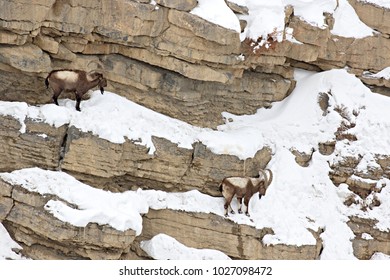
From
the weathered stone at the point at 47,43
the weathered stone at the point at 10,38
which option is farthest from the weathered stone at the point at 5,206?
the weathered stone at the point at 47,43

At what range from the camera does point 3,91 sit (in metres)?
16.9

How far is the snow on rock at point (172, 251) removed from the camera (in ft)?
53.1

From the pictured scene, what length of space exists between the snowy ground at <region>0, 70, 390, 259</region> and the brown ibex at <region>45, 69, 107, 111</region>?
0.37 metres

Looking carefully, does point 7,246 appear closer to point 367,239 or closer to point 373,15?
point 367,239

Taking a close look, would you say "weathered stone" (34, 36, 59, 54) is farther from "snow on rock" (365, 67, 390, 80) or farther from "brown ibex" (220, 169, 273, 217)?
"snow on rock" (365, 67, 390, 80)

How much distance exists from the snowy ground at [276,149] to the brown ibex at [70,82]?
371 mm

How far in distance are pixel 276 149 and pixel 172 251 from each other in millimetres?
4250

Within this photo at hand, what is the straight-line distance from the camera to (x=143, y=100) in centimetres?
1820

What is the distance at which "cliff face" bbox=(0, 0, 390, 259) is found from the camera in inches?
607

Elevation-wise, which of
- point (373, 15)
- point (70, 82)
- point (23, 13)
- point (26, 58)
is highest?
point (373, 15)

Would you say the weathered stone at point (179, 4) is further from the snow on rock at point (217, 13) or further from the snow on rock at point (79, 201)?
the snow on rock at point (79, 201)

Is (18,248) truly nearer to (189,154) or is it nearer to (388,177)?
(189,154)

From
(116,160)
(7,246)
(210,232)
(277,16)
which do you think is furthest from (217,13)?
(7,246)

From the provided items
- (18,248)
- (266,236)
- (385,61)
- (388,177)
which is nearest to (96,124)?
(18,248)
